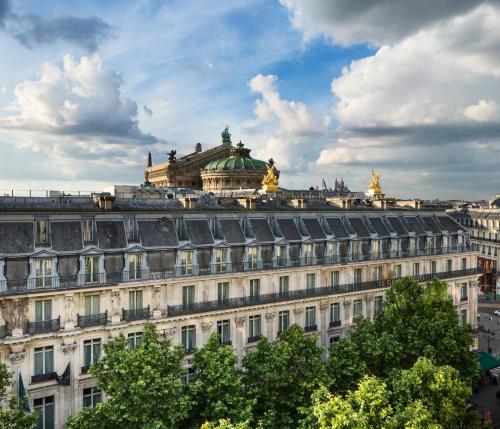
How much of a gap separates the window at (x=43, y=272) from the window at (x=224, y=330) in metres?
16.1

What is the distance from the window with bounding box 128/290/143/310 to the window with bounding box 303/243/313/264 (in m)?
18.4

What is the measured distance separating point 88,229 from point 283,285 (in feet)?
67.3

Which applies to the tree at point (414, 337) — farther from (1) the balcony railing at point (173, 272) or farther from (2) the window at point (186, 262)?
(2) the window at point (186, 262)

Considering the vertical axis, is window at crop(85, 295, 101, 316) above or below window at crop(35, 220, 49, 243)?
below

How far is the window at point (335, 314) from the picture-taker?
181ft

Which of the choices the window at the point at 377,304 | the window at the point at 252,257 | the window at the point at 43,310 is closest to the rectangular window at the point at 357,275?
the window at the point at 377,304

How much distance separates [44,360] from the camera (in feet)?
127

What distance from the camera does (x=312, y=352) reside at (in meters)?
36.0

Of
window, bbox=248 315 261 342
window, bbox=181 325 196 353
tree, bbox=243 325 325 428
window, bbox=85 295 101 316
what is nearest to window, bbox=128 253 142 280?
window, bbox=85 295 101 316

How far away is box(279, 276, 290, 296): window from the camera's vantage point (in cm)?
5169

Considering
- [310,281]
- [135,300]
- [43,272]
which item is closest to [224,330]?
[135,300]

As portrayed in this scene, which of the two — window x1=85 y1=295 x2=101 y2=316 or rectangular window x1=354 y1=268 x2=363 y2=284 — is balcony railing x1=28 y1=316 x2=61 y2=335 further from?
rectangular window x1=354 y1=268 x2=363 y2=284

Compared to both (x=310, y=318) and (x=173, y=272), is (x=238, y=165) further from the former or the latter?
(x=173, y=272)

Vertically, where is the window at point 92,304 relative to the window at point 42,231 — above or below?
below
